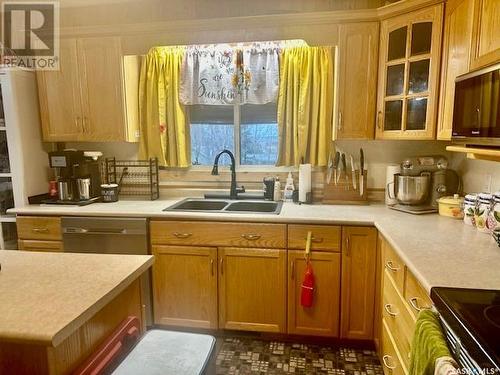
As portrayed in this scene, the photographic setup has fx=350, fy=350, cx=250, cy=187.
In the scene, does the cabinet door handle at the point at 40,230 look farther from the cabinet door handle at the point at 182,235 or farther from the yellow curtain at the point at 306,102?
the yellow curtain at the point at 306,102

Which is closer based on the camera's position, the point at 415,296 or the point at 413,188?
the point at 415,296

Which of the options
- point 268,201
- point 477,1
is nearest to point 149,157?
point 268,201

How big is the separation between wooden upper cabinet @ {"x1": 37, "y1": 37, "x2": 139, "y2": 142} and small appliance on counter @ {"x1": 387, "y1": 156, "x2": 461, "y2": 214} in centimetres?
205

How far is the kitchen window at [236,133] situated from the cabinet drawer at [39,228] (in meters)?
1.16

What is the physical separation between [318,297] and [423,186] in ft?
3.24

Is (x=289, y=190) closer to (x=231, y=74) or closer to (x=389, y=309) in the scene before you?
(x=231, y=74)

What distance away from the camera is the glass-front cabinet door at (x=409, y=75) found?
209 centimetres

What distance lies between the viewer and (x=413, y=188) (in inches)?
89.5

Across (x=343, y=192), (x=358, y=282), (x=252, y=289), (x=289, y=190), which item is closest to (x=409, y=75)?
(x=343, y=192)

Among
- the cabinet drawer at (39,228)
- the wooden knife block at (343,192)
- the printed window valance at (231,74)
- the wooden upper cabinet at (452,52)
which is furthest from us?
the printed window valance at (231,74)

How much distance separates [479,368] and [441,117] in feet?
5.33

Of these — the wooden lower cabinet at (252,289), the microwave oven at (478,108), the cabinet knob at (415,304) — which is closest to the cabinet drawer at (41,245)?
the wooden lower cabinet at (252,289)

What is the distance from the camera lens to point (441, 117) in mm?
2061

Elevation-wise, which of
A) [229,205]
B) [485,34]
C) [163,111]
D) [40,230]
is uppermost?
[485,34]
